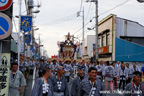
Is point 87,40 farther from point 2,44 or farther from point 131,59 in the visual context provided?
point 2,44

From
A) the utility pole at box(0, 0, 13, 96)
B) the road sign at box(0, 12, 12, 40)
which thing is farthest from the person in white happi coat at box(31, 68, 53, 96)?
the road sign at box(0, 12, 12, 40)

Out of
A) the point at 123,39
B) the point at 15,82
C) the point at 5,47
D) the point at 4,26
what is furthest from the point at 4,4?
the point at 123,39

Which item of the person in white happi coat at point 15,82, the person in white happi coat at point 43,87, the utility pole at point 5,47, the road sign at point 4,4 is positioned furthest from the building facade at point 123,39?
the road sign at point 4,4

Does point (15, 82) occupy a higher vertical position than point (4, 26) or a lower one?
lower

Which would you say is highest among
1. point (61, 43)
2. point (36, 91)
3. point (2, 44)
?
point (61, 43)

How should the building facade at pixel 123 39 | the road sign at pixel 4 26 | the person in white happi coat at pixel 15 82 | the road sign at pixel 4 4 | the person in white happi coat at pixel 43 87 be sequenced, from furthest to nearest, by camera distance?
the building facade at pixel 123 39
the person in white happi coat at pixel 15 82
the road sign at pixel 4 4
the road sign at pixel 4 26
the person in white happi coat at pixel 43 87

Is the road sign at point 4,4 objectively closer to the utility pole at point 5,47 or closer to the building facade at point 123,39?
the utility pole at point 5,47

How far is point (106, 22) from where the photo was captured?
35.7 meters

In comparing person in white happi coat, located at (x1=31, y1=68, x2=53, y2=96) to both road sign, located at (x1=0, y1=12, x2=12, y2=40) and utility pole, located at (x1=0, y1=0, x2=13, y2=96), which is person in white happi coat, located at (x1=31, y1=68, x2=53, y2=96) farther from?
road sign, located at (x1=0, y1=12, x2=12, y2=40)

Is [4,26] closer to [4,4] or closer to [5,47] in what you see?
[4,4]

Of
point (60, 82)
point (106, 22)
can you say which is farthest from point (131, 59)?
point (60, 82)

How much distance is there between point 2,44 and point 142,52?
26336mm

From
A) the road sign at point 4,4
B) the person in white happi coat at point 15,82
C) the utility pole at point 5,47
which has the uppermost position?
the road sign at point 4,4

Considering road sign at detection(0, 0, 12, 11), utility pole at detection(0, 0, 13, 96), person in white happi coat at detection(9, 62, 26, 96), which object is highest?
road sign at detection(0, 0, 12, 11)
